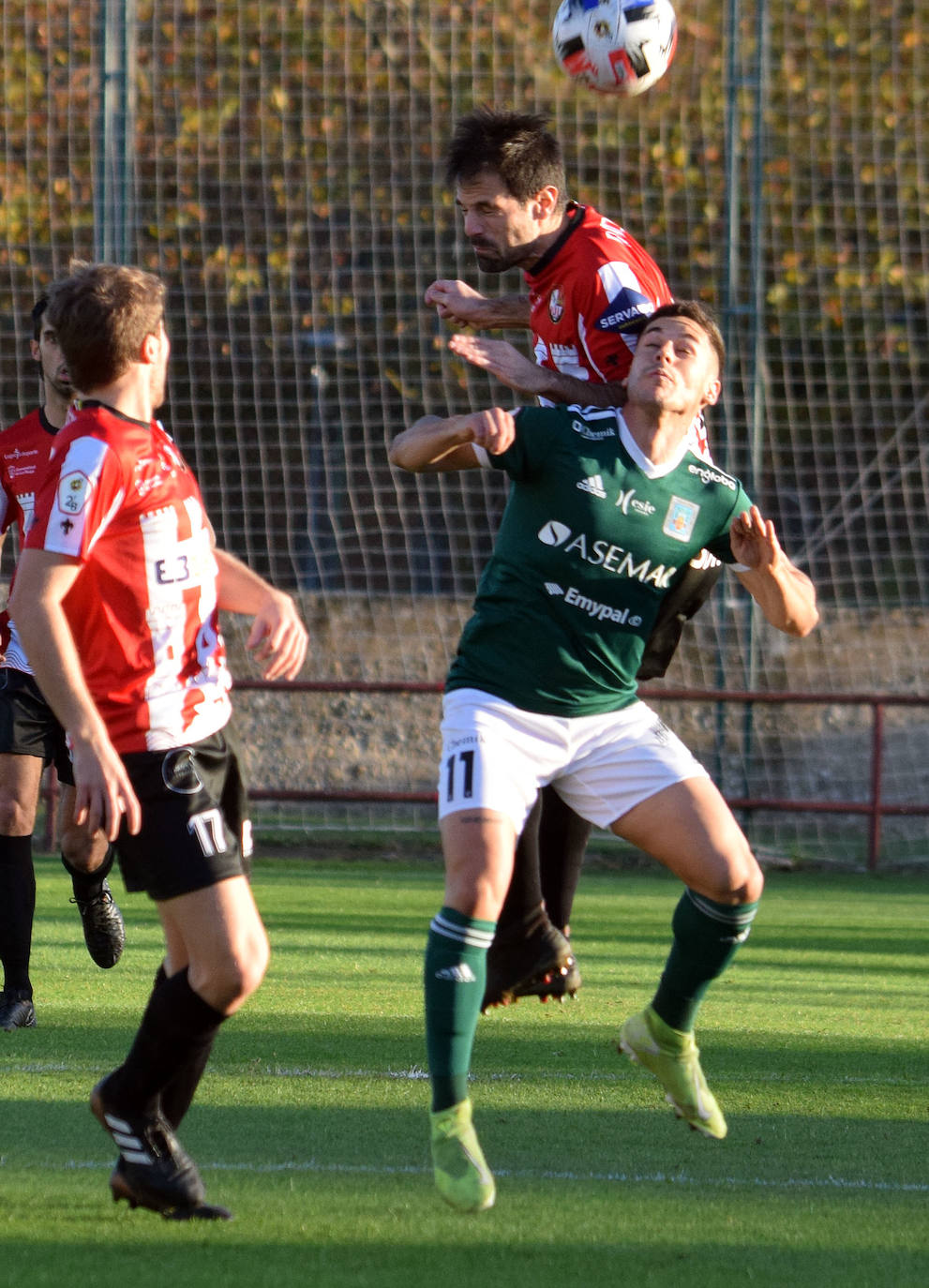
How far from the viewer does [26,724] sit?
5484mm

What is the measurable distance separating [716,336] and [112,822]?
204 centimetres

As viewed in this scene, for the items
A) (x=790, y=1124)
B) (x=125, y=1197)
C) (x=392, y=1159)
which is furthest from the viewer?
(x=790, y=1124)

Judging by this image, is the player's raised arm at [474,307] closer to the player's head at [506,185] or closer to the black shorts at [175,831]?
the player's head at [506,185]

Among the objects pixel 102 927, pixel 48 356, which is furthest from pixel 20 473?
pixel 102 927

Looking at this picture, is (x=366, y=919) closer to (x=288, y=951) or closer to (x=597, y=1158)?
(x=288, y=951)

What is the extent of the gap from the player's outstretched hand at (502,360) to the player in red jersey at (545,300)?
11 cm

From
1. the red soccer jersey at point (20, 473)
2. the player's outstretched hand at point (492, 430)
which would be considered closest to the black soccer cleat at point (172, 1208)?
the player's outstretched hand at point (492, 430)

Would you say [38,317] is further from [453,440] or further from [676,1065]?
[676,1065]

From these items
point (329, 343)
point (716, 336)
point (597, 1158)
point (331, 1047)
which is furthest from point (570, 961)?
point (329, 343)

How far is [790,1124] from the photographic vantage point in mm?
4316

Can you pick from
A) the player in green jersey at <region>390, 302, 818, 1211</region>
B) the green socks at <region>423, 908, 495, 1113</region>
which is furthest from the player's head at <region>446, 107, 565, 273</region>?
the green socks at <region>423, 908, 495, 1113</region>

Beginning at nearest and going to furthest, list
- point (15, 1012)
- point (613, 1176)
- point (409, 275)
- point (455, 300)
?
1. point (613, 1176)
2. point (455, 300)
3. point (15, 1012)
4. point (409, 275)

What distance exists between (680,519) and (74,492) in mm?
1471

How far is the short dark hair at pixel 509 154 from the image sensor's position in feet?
16.3
